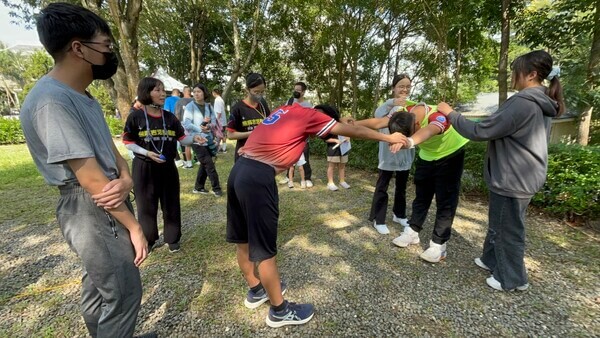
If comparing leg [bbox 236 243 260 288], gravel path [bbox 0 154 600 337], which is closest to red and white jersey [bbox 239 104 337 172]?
leg [bbox 236 243 260 288]

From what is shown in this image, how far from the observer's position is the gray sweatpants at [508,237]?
244 centimetres

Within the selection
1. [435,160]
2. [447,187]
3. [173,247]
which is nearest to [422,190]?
[447,187]

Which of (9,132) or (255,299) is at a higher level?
(9,132)

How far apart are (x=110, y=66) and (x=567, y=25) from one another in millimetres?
9274

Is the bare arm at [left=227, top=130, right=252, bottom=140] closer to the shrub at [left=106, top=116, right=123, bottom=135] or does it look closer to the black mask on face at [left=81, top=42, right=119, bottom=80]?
the black mask on face at [left=81, top=42, right=119, bottom=80]

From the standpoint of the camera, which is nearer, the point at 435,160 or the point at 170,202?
the point at 435,160

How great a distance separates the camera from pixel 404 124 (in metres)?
2.48

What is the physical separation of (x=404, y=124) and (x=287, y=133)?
1121mm

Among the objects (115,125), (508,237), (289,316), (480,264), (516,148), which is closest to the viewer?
(289,316)

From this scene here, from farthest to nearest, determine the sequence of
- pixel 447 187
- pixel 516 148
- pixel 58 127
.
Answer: pixel 447 187 → pixel 516 148 → pixel 58 127

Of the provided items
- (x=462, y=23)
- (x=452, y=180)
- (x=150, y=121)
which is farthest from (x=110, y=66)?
(x=462, y=23)

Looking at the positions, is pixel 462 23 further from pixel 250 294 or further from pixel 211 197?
pixel 250 294

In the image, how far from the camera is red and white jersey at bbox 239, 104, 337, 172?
2.00m

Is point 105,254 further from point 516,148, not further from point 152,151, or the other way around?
point 516,148
